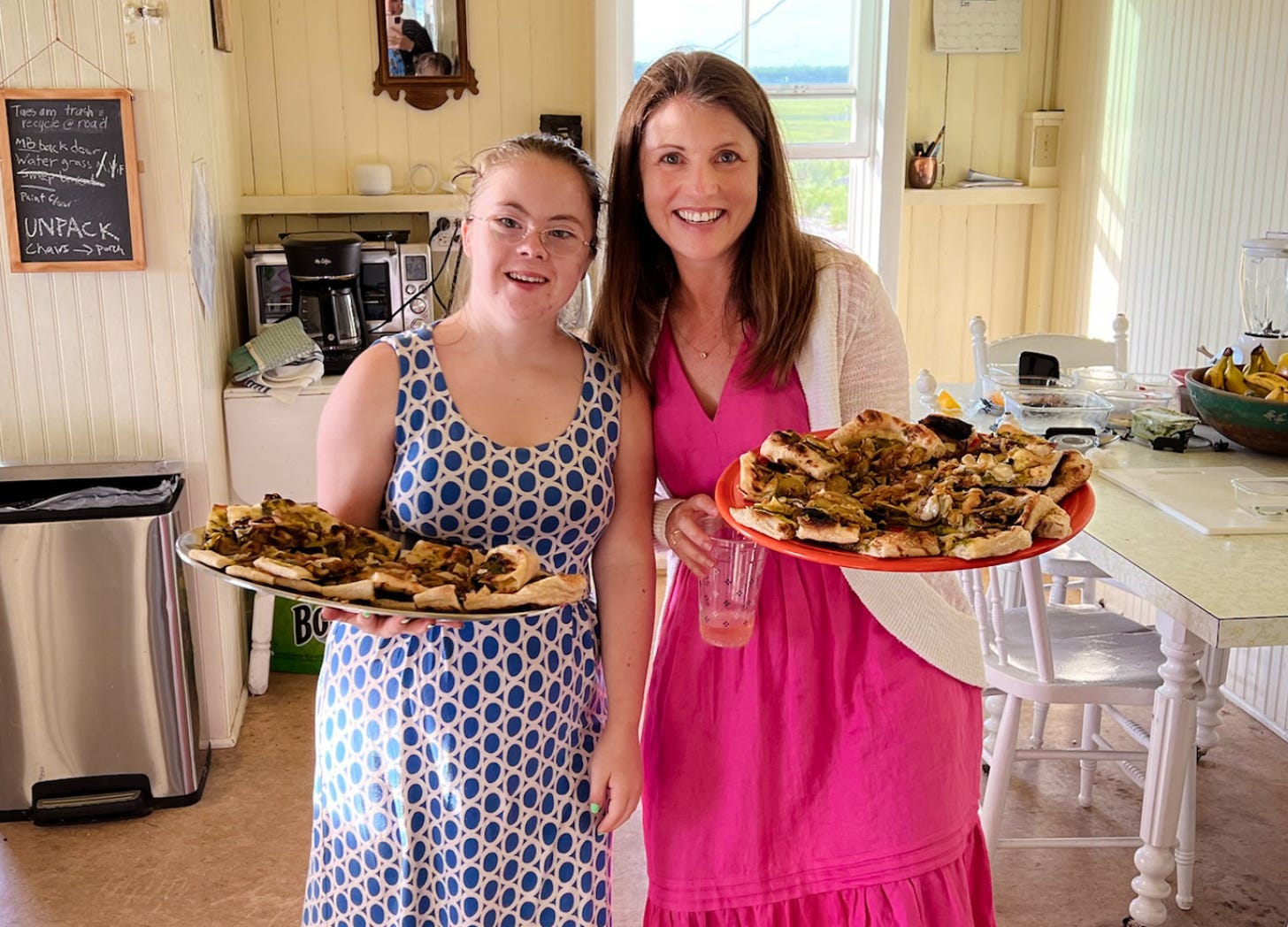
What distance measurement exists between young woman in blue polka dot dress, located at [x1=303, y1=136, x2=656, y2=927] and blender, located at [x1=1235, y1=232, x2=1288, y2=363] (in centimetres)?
167

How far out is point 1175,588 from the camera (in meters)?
1.86

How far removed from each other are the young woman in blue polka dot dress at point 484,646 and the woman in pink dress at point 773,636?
0.11 metres

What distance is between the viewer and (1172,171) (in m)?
3.66

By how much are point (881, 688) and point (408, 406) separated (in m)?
0.71

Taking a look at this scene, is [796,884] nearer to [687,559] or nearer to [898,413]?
[687,559]

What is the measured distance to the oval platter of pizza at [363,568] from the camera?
1.37 meters

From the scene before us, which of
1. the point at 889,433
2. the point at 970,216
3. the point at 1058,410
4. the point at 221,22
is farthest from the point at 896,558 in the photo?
the point at 970,216

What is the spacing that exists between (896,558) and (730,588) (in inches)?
11.8

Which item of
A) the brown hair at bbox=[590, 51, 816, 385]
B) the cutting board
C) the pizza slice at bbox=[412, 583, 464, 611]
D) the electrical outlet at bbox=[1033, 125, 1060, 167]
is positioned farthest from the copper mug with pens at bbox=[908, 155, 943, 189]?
the pizza slice at bbox=[412, 583, 464, 611]

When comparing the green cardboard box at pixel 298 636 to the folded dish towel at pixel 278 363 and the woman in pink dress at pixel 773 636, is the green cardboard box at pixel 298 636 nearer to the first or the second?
the folded dish towel at pixel 278 363

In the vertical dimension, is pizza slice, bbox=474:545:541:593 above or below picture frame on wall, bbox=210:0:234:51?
below

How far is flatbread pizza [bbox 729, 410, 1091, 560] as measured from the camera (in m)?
1.42

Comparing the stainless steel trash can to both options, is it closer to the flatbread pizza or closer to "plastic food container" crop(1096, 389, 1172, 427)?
the flatbread pizza

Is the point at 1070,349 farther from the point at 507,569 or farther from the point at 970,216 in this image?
the point at 507,569
